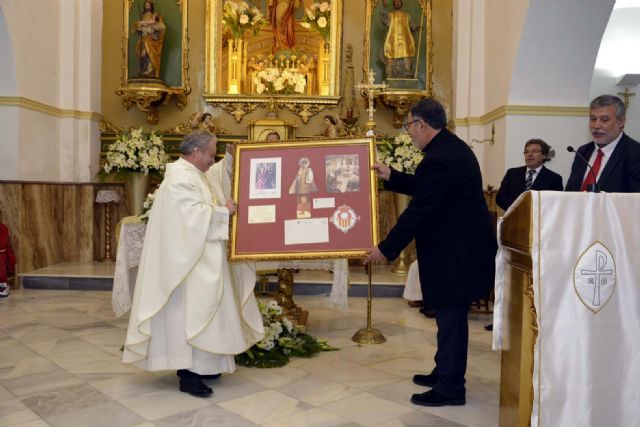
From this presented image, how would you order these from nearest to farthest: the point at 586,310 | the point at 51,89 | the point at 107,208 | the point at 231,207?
the point at 586,310 < the point at 231,207 < the point at 51,89 < the point at 107,208

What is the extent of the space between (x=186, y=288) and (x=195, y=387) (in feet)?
2.35

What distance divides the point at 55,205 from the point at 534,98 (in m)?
7.29

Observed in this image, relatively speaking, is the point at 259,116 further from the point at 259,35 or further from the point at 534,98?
the point at 534,98

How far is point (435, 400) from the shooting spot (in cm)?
424

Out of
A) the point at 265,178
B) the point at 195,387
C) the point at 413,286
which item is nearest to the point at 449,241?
the point at 265,178

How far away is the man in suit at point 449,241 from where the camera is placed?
4.12 m

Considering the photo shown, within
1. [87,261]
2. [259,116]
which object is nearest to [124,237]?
[87,261]

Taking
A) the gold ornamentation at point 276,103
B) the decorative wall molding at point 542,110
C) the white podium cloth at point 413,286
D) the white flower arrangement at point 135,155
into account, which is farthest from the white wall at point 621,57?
the white flower arrangement at point 135,155

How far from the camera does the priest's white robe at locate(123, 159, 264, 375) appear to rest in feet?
14.2

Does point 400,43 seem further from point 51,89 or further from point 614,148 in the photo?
point 614,148

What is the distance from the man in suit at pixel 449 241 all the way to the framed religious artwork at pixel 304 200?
25.7 inches

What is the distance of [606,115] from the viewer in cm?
388

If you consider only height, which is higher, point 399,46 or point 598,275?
point 399,46

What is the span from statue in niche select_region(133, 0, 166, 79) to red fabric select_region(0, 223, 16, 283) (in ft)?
11.8
